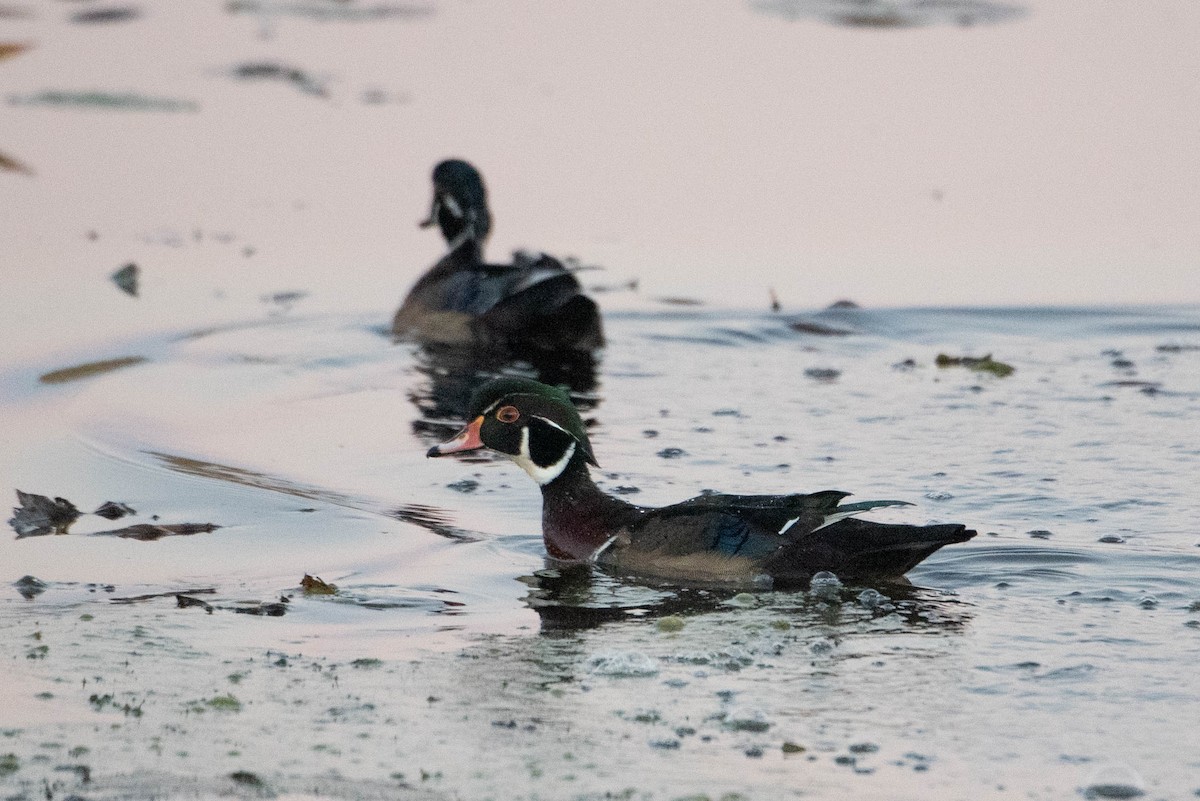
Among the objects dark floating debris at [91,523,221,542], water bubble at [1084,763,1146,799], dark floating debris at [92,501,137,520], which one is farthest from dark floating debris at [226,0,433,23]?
water bubble at [1084,763,1146,799]

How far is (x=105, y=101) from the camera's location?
778 inches

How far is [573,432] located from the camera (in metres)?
9.33

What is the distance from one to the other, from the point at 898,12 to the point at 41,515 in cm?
1628

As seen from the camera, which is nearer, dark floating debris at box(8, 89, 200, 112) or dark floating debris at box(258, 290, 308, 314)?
dark floating debris at box(258, 290, 308, 314)

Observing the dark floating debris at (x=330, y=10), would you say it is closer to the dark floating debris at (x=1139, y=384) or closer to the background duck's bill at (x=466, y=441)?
the dark floating debris at (x=1139, y=384)

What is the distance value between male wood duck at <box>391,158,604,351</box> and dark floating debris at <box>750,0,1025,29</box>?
9.23m

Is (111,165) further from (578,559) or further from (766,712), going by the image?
(766,712)

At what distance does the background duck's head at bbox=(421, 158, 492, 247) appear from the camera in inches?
599

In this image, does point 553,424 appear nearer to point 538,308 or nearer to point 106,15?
point 538,308

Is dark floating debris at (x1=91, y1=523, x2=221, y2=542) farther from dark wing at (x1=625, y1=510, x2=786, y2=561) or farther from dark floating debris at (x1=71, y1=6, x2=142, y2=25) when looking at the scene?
dark floating debris at (x1=71, y1=6, x2=142, y2=25)

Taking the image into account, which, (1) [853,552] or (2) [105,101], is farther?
(2) [105,101]

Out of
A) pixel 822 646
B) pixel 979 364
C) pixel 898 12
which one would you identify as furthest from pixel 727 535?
pixel 898 12

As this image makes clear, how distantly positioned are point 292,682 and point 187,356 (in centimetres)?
650

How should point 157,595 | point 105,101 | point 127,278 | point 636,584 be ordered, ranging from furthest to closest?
1. point 105,101
2. point 127,278
3. point 636,584
4. point 157,595
